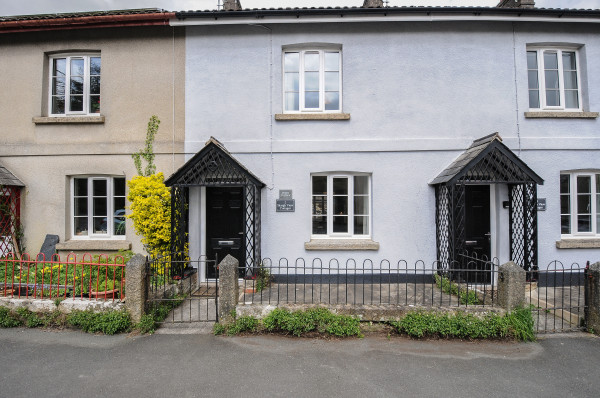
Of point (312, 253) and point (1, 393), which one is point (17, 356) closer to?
point (1, 393)

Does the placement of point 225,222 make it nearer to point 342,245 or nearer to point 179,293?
point 179,293

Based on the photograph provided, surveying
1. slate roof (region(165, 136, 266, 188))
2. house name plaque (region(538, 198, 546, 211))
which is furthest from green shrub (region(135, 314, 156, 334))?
house name plaque (region(538, 198, 546, 211))

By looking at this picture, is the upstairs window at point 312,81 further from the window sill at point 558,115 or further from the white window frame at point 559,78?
the white window frame at point 559,78

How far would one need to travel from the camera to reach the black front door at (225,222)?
24.5 feet

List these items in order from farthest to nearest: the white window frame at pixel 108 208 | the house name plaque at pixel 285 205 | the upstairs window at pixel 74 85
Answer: the upstairs window at pixel 74 85 < the white window frame at pixel 108 208 < the house name plaque at pixel 285 205

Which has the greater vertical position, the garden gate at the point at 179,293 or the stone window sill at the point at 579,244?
the stone window sill at the point at 579,244

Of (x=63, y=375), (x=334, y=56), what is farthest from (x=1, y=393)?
(x=334, y=56)

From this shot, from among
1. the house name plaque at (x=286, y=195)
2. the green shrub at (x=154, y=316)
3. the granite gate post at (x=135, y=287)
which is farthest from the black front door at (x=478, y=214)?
the granite gate post at (x=135, y=287)

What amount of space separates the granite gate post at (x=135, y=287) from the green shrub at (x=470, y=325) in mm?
4310

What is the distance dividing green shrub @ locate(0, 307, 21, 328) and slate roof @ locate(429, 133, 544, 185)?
8508 millimetres

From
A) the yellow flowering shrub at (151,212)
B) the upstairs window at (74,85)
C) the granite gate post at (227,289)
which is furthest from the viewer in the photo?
the upstairs window at (74,85)

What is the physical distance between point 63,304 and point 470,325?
22.5 ft

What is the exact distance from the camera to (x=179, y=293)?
248 inches

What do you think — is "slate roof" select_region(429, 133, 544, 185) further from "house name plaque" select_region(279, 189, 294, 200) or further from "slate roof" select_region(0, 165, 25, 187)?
"slate roof" select_region(0, 165, 25, 187)
